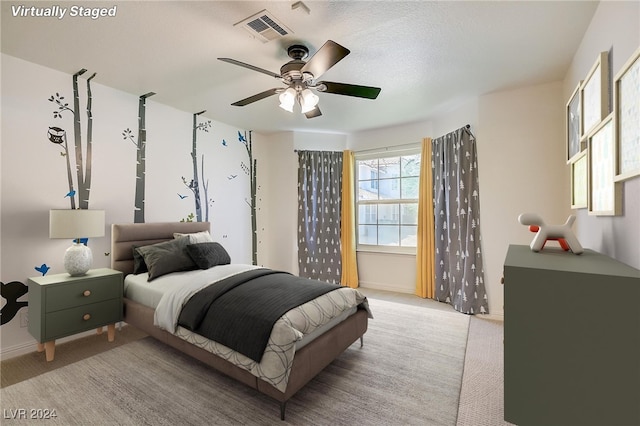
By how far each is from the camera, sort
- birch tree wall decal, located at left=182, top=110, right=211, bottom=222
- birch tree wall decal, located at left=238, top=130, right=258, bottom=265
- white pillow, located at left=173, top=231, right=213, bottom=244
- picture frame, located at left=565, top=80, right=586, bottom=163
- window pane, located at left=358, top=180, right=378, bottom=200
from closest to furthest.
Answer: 1. picture frame, located at left=565, top=80, right=586, bottom=163
2. white pillow, located at left=173, top=231, right=213, bottom=244
3. birch tree wall decal, located at left=182, top=110, right=211, bottom=222
4. birch tree wall decal, located at left=238, top=130, right=258, bottom=265
5. window pane, located at left=358, top=180, right=378, bottom=200

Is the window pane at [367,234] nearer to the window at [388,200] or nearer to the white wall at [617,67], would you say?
the window at [388,200]

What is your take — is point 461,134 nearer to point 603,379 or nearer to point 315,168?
point 315,168

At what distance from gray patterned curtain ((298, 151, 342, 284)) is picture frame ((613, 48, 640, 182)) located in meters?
3.52

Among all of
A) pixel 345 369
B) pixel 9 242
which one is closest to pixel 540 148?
pixel 345 369

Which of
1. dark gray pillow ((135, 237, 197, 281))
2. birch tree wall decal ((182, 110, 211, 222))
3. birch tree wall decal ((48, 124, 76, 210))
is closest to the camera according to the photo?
birch tree wall decal ((48, 124, 76, 210))

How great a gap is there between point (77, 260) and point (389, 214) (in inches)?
154

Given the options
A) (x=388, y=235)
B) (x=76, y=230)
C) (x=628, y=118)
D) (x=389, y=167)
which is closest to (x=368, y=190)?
(x=389, y=167)

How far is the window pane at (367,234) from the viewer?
4672 millimetres

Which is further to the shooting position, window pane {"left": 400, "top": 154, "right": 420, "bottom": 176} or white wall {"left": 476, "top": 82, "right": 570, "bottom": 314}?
window pane {"left": 400, "top": 154, "right": 420, "bottom": 176}

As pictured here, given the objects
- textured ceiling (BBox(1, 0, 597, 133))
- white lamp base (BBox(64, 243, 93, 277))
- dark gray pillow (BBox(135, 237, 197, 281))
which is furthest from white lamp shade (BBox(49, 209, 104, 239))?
textured ceiling (BBox(1, 0, 597, 133))

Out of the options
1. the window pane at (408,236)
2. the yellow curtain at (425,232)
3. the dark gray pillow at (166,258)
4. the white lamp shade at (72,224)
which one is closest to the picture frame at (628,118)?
the yellow curtain at (425,232)

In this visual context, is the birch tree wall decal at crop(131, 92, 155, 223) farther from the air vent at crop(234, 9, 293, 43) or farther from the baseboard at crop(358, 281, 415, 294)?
the baseboard at crop(358, 281, 415, 294)

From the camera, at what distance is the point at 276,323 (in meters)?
1.71

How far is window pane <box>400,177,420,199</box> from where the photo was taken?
14.2 ft
